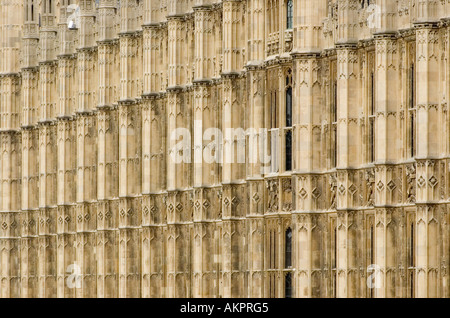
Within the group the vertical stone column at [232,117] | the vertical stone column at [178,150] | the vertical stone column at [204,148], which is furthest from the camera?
the vertical stone column at [178,150]

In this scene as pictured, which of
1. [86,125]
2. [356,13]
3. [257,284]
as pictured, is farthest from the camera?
[86,125]

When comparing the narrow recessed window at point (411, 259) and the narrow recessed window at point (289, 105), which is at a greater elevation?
the narrow recessed window at point (289, 105)

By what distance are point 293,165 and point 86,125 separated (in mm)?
25341

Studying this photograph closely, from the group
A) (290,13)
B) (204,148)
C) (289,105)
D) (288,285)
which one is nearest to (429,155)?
(289,105)

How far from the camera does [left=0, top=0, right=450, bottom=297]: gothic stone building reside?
7656cm

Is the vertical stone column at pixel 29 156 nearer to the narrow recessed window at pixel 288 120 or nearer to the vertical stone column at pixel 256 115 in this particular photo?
the vertical stone column at pixel 256 115

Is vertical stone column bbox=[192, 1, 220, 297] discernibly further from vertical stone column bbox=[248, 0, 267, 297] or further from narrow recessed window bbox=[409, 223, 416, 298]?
narrow recessed window bbox=[409, 223, 416, 298]

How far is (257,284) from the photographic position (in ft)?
282

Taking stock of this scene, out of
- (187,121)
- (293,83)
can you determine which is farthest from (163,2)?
(293,83)

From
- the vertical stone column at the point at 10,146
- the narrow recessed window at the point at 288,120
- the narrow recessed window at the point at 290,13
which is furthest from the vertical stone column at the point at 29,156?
the narrow recessed window at the point at 288,120

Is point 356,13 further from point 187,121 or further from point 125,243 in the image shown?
point 125,243

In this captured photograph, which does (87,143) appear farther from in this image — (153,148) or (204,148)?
(204,148)

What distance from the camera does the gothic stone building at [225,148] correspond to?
3014 inches

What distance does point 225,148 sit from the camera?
89.6 m
